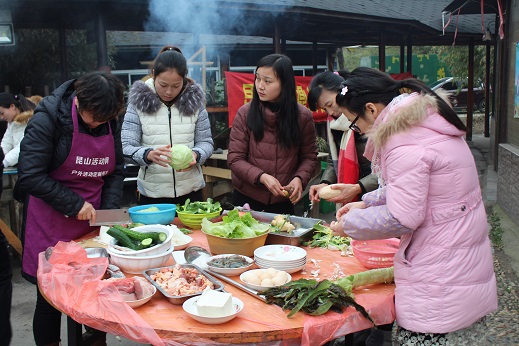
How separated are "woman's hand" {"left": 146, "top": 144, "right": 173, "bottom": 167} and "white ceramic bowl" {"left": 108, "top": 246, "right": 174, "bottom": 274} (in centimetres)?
105

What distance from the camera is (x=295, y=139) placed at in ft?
12.5

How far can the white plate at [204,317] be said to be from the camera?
200 centimetres

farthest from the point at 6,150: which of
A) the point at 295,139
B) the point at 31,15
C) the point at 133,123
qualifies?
the point at 295,139

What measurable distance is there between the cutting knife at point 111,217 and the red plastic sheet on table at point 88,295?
0.44 m

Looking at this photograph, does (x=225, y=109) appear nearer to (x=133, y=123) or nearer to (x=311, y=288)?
(x=133, y=123)

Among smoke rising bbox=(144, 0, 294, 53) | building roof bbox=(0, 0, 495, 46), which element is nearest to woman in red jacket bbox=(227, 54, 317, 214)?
building roof bbox=(0, 0, 495, 46)

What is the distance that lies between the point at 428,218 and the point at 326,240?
940mm

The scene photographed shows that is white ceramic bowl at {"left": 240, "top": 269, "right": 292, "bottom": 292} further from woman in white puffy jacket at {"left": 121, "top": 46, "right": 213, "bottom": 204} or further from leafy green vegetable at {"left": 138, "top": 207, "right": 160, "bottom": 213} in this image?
woman in white puffy jacket at {"left": 121, "top": 46, "right": 213, "bottom": 204}

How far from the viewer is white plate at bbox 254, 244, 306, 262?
2.56 metres

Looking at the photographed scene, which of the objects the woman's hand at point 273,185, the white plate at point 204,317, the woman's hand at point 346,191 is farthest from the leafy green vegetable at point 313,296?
the woman's hand at point 273,185

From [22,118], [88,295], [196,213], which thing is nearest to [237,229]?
[196,213]

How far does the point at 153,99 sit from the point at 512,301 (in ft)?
12.2

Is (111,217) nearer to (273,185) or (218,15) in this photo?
(273,185)

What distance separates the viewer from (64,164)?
3.03 metres
